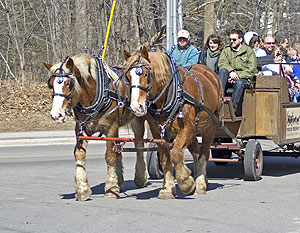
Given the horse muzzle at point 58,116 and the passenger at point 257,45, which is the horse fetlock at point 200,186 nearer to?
the horse muzzle at point 58,116

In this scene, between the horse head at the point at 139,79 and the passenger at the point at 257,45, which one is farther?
the passenger at the point at 257,45

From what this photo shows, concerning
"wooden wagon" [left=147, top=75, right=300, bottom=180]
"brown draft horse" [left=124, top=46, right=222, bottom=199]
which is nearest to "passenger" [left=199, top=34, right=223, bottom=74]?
"wooden wagon" [left=147, top=75, right=300, bottom=180]

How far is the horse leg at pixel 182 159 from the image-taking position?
30.1ft

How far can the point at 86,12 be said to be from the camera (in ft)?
94.1

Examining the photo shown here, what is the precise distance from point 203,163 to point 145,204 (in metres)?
1.37

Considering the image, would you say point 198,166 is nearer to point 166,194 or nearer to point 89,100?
point 166,194

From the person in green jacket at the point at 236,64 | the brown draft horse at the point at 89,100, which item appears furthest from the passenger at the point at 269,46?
the brown draft horse at the point at 89,100

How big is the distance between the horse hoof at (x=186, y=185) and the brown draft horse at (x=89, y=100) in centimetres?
98

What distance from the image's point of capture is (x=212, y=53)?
1183cm

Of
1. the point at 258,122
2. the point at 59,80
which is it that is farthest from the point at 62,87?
the point at 258,122

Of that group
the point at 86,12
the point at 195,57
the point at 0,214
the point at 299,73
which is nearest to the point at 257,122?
the point at 195,57

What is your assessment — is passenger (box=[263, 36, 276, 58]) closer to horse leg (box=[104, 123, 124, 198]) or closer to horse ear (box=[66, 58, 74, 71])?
horse leg (box=[104, 123, 124, 198])

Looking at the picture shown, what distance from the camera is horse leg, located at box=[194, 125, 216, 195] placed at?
1007cm

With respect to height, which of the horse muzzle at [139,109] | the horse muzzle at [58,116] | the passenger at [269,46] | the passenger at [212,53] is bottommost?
the horse muzzle at [58,116]
